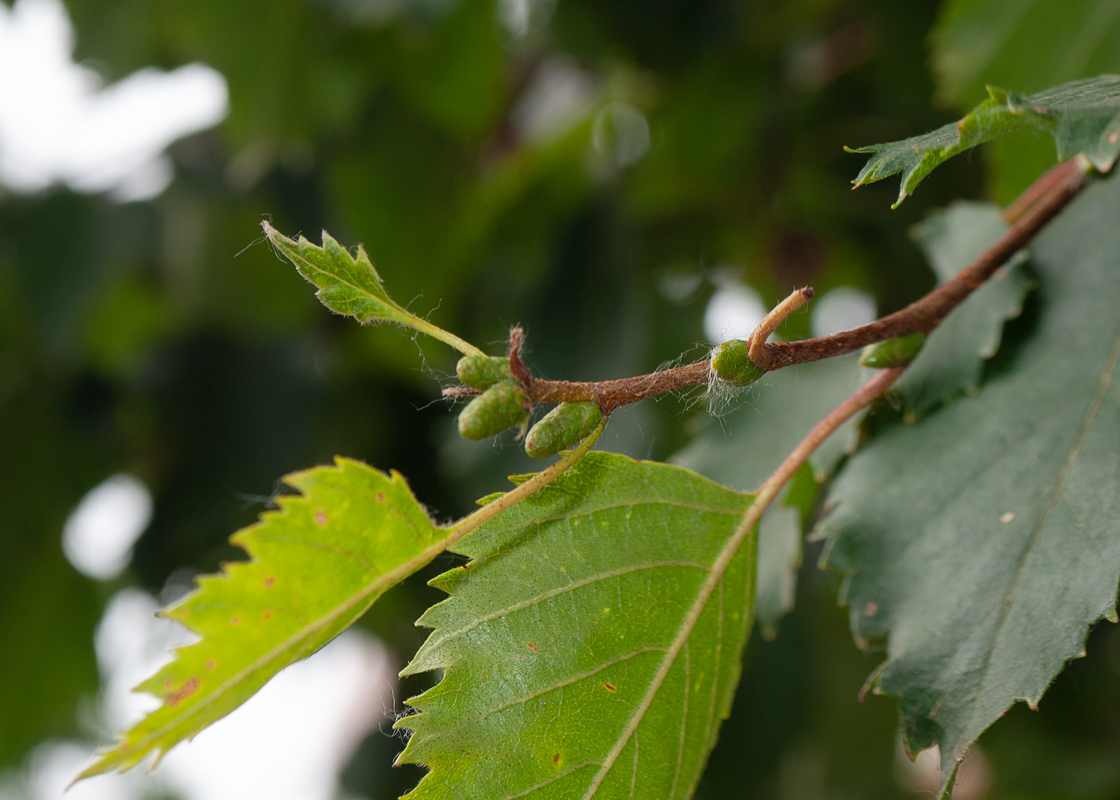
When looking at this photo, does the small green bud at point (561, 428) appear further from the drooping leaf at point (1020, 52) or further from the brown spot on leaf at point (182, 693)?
the drooping leaf at point (1020, 52)

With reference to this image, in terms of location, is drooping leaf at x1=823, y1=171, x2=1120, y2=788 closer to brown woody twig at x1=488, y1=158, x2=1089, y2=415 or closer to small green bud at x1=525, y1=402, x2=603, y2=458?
brown woody twig at x1=488, y1=158, x2=1089, y2=415

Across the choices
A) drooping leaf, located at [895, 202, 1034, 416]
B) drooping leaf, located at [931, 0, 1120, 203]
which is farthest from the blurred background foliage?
drooping leaf, located at [895, 202, 1034, 416]

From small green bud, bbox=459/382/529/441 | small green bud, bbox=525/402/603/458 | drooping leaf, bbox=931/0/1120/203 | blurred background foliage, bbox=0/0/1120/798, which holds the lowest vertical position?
small green bud, bbox=525/402/603/458

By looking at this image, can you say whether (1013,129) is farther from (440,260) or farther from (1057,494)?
(440,260)

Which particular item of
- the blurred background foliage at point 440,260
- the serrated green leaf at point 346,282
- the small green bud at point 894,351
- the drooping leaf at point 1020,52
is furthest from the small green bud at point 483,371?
the blurred background foliage at point 440,260

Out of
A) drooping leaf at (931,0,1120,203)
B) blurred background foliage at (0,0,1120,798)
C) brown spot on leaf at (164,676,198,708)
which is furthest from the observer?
blurred background foliage at (0,0,1120,798)

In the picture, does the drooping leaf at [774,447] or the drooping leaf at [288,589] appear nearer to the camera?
the drooping leaf at [288,589]
